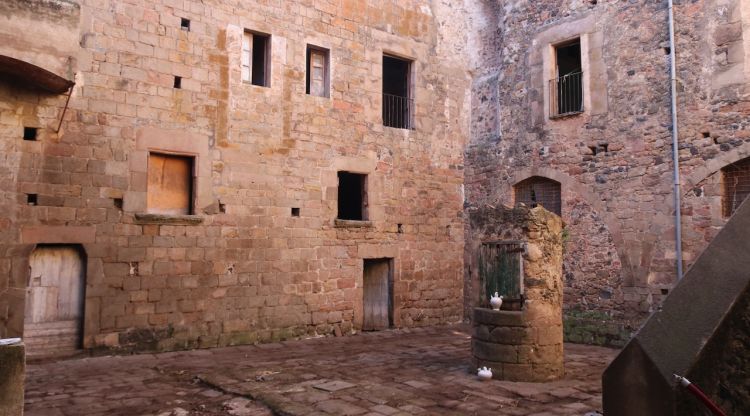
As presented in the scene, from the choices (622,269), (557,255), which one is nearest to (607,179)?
(622,269)

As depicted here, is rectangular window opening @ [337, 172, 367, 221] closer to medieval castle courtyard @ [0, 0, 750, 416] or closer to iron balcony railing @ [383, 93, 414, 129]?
medieval castle courtyard @ [0, 0, 750, 416]

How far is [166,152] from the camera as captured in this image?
29.7ft

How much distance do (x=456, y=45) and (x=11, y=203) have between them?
9416mm

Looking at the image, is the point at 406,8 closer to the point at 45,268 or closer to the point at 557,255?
the point at 557,255

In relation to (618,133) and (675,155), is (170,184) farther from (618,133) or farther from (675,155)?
(675,155)

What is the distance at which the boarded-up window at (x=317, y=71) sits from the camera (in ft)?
35.9

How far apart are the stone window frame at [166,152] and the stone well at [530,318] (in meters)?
4.77

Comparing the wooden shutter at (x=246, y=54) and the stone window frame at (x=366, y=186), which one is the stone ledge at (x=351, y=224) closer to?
the stone window frame at (x=366, y=186)

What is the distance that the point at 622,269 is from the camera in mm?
10039

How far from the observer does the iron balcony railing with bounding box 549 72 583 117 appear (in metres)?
11.1

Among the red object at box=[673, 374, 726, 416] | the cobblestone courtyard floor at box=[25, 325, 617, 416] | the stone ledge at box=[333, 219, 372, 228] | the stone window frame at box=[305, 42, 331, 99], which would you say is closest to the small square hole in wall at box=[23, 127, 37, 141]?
the cobblestone courtyard floor at box=[25, 325, 617, 416]

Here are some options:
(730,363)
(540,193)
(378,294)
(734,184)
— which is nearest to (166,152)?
(378,294)

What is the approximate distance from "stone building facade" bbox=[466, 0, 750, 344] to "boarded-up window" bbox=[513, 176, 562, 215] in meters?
0.07

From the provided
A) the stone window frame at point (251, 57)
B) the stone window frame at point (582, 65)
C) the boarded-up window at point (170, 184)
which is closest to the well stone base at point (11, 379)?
the boarded-up window at point (170, 184)
